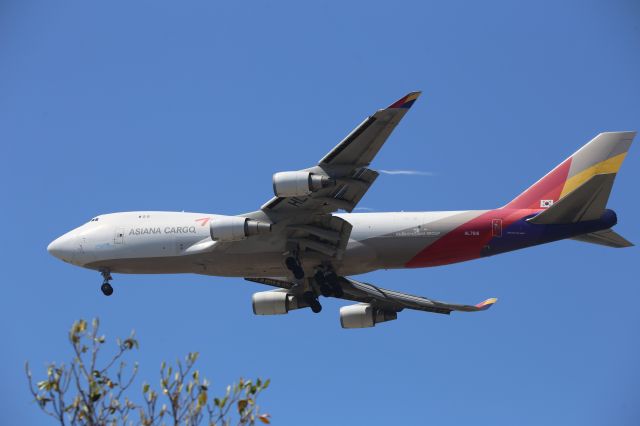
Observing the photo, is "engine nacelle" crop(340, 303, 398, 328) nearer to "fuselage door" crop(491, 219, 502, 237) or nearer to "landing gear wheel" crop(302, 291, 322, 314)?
"landing gear wheel" crop(302, 291, 322, 314)

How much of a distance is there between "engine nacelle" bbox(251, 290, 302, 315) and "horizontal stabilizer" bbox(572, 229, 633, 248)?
1341 cm

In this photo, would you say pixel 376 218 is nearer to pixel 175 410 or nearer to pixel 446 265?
pixel 446 265

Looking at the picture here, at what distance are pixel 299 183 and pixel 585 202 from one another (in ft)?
35.1

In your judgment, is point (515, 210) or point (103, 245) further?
point (103, 245)

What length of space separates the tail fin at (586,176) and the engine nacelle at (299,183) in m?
9.19

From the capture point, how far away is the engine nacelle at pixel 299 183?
114 ft

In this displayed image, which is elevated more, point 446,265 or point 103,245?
point 103,245

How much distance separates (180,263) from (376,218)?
844 centimetres

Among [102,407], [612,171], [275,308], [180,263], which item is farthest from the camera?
[275,308]

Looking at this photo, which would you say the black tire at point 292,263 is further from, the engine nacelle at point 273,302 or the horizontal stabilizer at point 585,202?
the horizontal stabilizer at point 585,202

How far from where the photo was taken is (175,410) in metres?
18.2

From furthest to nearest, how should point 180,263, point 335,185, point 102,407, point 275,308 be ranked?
point 275,308 < point 180,263 < point 335,185 < point 102,407

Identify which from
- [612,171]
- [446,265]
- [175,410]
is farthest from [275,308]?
[175,410]

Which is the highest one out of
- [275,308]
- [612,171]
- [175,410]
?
[612,171]
